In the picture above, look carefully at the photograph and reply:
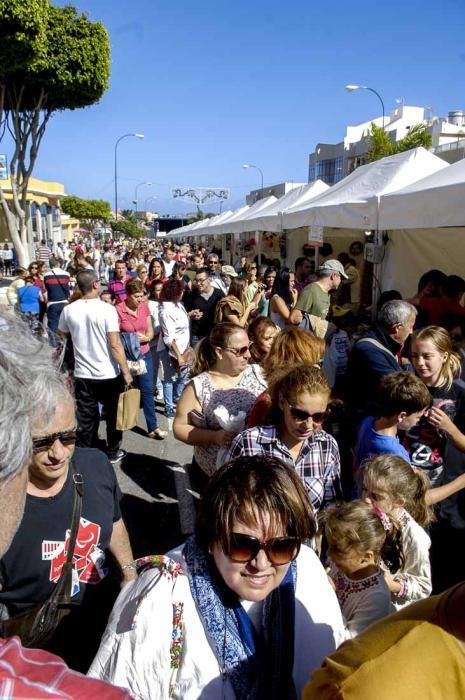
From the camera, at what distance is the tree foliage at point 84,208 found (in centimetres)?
6638

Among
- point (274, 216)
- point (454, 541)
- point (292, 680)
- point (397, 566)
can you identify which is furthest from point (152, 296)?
point (292, 680)

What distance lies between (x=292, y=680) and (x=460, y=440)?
6.46 feet

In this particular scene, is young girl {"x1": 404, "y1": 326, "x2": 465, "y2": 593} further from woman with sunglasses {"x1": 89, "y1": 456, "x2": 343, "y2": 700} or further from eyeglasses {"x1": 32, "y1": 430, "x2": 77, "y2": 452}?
eyeglasses {"x1": 32, "y1": 430, "x2": 77, "y2": 452}

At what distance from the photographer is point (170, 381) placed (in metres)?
6.66

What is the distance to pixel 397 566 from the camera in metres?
2.24

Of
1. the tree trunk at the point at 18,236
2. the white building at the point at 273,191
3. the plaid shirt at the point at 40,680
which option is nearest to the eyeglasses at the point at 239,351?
the plaid shirt at the point at 40,680

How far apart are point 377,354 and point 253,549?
2458 millimetres

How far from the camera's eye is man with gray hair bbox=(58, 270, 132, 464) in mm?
4656

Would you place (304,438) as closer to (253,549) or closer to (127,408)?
(253,549)

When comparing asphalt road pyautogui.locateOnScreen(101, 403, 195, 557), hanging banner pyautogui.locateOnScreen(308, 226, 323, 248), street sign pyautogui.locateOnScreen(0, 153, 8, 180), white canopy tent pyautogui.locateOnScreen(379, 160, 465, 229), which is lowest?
asphalt road pyautogui.locateOnScreen(101, 403, 195, 557)

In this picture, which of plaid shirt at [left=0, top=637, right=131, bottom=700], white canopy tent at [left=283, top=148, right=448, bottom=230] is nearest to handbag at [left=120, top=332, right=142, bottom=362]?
white canopy tent at [left=283, top=148, right=448, bottom=230]

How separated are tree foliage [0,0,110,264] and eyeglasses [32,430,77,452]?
1521 centimetres

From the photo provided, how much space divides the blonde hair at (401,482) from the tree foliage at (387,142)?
2393 cm

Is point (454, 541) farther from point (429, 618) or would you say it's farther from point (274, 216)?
point (274, 216)
